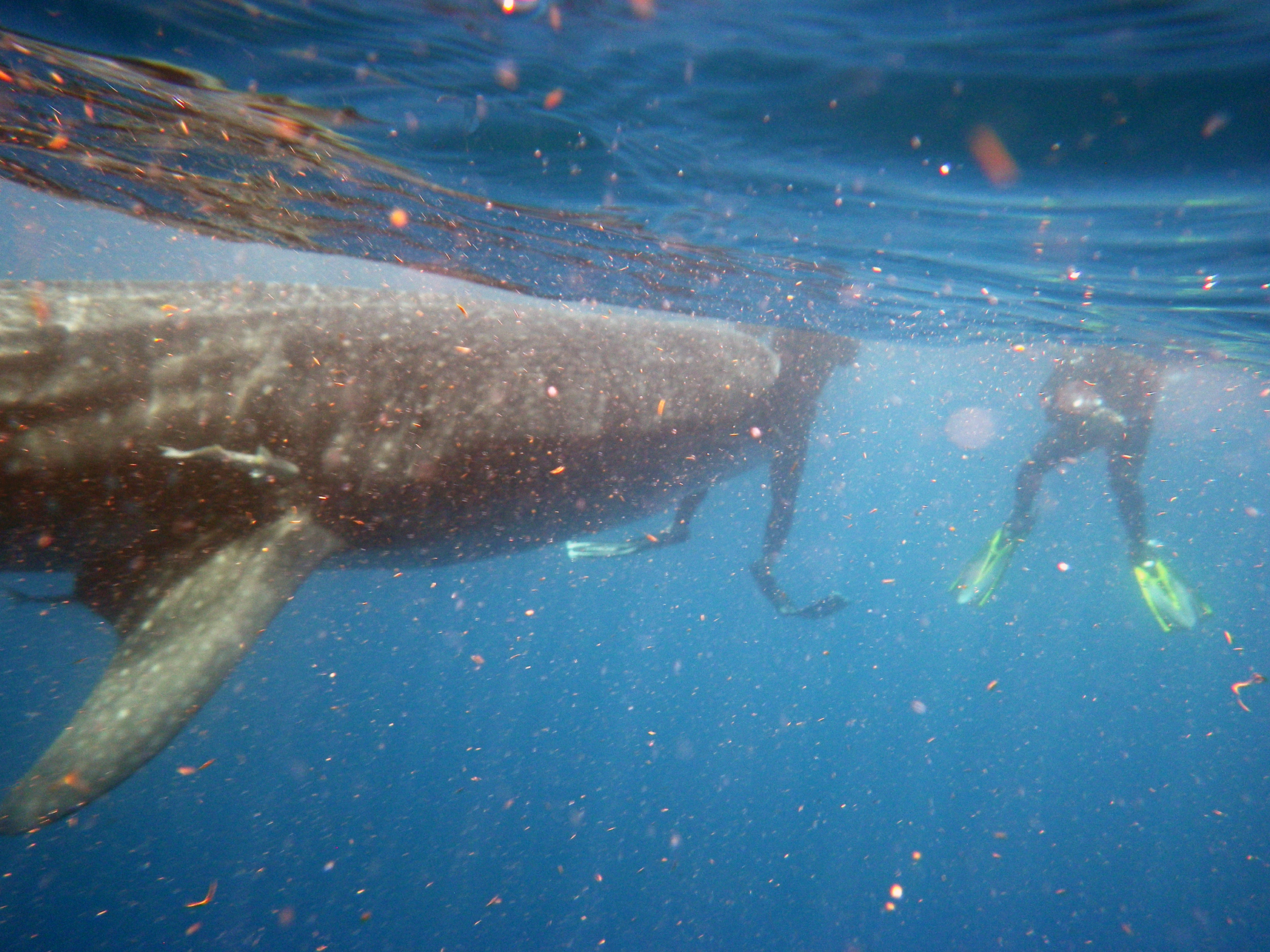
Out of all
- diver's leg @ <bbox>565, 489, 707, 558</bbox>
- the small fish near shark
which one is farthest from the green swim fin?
the small fish near shark

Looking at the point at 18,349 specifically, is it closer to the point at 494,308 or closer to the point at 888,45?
the point at 494,308

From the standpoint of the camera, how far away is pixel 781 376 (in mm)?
7734

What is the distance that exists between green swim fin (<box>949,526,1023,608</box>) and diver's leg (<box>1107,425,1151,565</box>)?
226 cm

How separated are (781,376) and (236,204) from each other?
928 cm

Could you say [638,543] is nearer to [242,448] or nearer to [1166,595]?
[242,448]

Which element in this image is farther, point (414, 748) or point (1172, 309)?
point (414, 748)

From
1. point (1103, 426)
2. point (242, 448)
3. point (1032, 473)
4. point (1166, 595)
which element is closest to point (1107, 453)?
point (1103, 426)

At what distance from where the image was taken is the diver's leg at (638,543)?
9.59m

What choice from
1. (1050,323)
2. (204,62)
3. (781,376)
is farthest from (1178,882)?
(204,62)

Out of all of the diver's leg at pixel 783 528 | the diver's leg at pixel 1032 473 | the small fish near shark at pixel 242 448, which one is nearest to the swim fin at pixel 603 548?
the diver's leg at pixel 783 528

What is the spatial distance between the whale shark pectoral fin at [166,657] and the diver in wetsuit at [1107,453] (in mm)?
12157

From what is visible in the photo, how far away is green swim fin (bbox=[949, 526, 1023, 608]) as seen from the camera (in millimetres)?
11961

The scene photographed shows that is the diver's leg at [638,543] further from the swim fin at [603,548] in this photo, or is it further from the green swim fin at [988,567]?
the green swim fin at [988,567]

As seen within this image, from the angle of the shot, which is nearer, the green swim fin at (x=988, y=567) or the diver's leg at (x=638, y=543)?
the diver's leg at (x=638, y=543)
